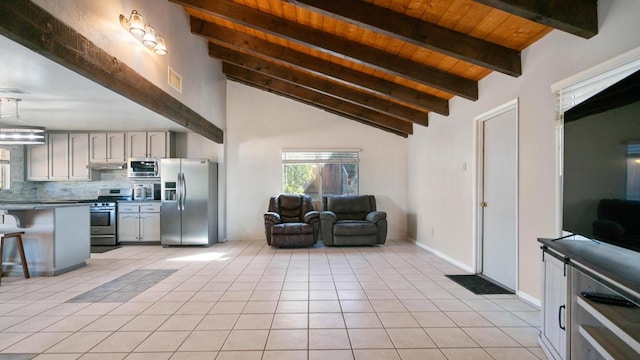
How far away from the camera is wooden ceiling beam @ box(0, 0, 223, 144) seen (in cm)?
177

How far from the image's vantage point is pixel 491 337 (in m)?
2.23

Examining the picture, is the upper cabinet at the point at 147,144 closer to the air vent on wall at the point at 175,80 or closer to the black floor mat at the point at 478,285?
the air vent on wall at the point at 175,80

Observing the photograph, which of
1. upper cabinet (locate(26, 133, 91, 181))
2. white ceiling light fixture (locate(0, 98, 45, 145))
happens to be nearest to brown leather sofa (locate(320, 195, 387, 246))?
white ceiling light fixture (locate(0, 98, 45, 145))

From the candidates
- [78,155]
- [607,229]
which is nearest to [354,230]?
[607,229]

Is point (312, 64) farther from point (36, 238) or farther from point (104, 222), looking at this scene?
point (104, 222)

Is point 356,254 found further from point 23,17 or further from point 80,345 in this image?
point 23,17

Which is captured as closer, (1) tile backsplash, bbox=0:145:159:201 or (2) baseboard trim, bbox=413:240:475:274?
(2) baseboard trim, bbox=413:240:475:274

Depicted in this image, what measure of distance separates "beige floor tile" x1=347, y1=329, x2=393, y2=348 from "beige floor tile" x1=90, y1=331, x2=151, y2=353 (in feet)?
5.22

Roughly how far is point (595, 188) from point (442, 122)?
3164 mm

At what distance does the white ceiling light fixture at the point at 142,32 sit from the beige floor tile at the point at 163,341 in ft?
9.05

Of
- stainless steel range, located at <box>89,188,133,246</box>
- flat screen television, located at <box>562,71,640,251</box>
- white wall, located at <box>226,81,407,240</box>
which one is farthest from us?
white wall, located at <box>226,81,407,240</box>

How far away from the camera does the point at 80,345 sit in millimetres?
2143

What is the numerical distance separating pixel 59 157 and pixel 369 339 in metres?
6.78

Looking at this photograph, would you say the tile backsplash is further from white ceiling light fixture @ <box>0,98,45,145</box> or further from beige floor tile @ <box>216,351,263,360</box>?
beige floor tile @ <box>216,351,263,360</box>
